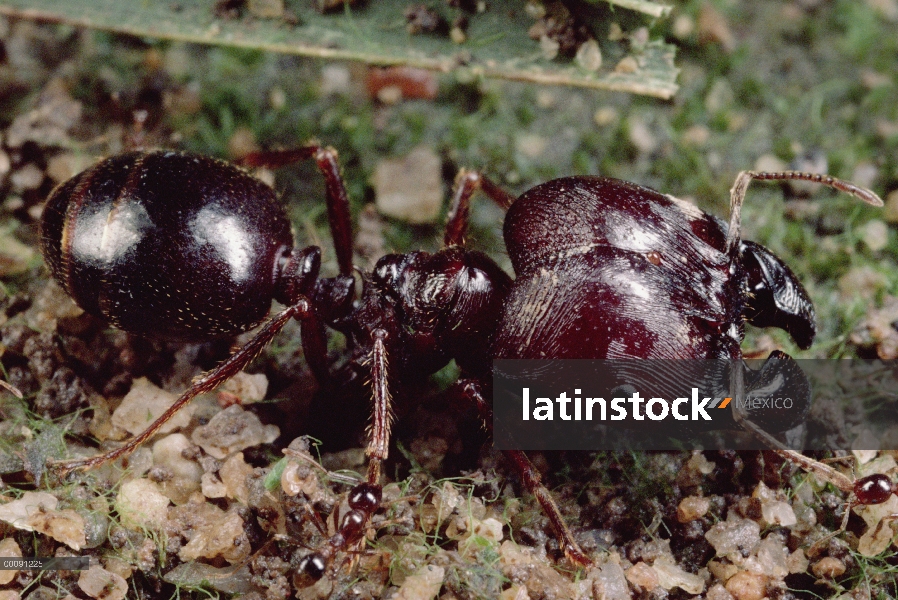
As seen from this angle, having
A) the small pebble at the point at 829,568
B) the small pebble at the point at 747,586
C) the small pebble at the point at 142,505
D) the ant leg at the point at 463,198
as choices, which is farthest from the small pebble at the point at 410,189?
the small pebble at the point at 829,568

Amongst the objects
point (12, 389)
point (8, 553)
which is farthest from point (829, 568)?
point (12, 389)

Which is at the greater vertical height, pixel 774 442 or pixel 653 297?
pixel 653 297

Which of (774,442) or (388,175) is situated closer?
(774,442)

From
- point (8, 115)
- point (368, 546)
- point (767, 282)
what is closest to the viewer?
point (368, 546)

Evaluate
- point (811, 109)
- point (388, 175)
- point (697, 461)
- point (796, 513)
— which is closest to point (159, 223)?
point (388, 175)

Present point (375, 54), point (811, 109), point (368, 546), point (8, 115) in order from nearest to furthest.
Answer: point (368, 546)
point (375, 54)
point (8, 115)
point (811, 109)

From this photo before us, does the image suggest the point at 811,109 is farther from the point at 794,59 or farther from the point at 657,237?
the point at 657,237

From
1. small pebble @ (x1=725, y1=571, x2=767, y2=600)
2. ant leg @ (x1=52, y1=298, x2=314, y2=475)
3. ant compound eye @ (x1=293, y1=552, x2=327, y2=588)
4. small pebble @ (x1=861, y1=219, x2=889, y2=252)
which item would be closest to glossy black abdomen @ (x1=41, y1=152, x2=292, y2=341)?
ant leg @ (x1=52, y1=298, x2=314, y2=475)
